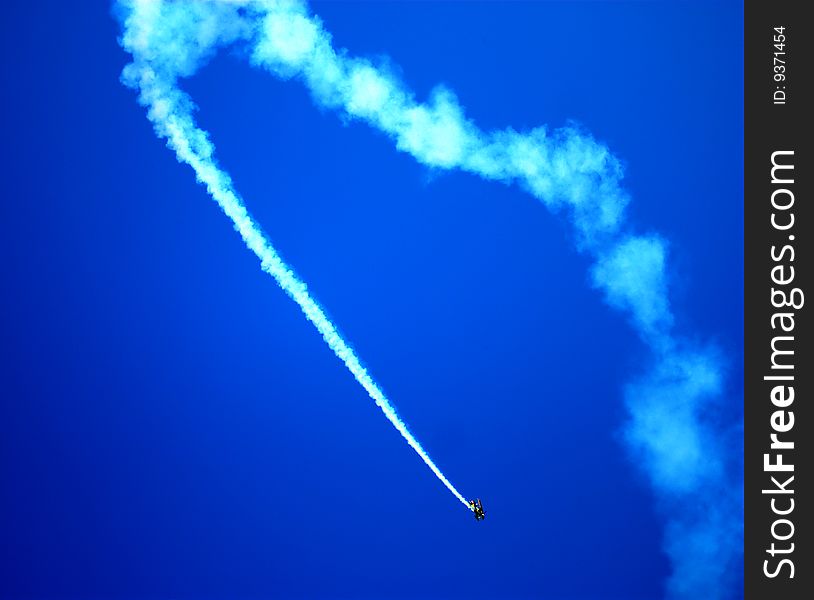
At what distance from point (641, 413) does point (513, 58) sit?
5.13 meters

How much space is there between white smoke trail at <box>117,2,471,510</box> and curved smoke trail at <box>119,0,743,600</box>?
0.01m

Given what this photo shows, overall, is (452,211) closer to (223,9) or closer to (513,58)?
(513,58)

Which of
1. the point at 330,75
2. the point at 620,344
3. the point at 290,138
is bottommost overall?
the point at 620,344

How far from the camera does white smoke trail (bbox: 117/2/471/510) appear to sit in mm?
7703
